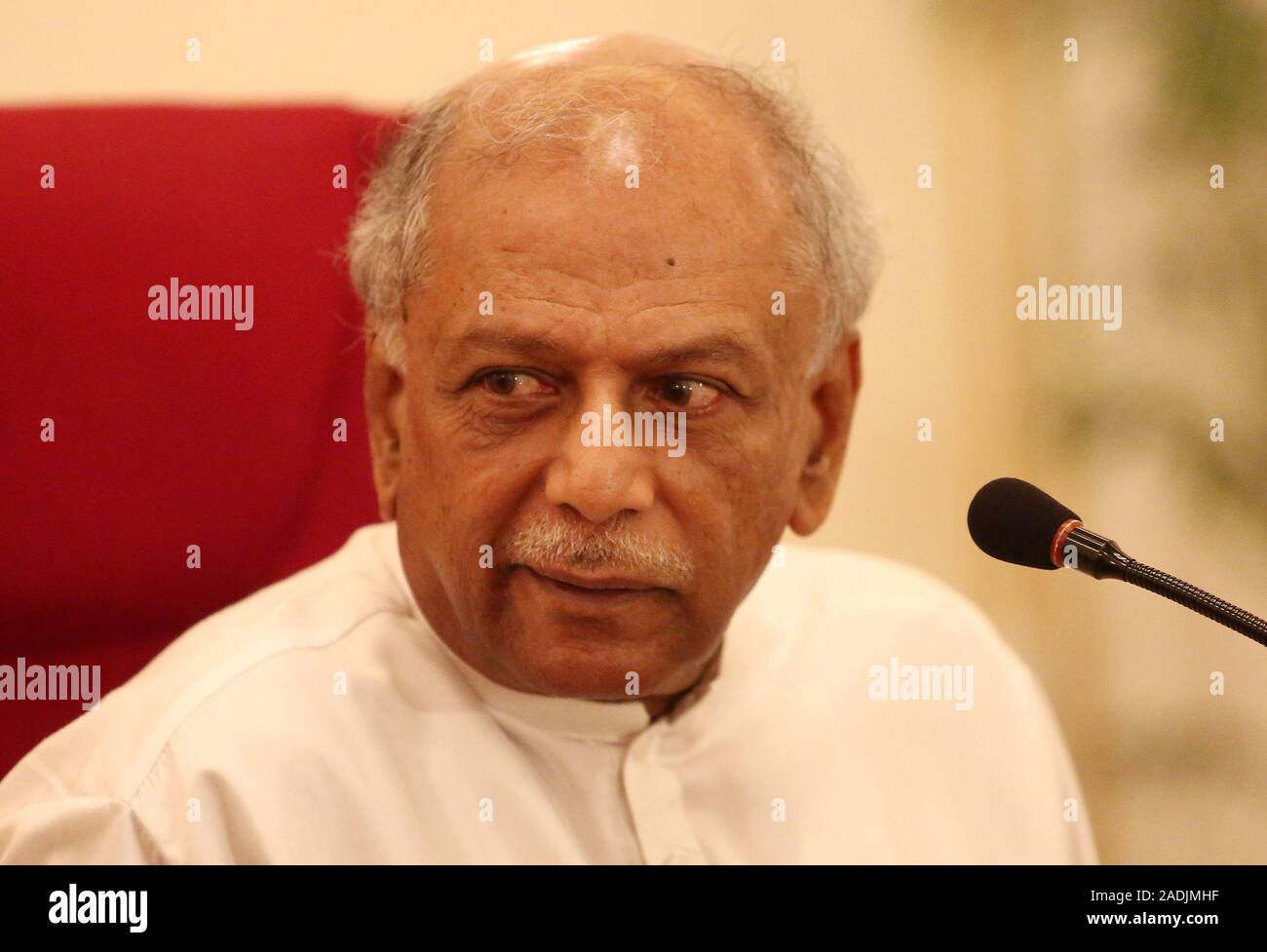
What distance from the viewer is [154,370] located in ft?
4.31

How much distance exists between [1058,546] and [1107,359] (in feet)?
4.48

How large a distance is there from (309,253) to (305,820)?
2.05 feet

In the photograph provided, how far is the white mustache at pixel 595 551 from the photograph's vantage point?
3.41ft

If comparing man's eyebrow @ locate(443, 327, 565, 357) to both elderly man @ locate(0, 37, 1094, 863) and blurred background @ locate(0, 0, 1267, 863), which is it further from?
blurred background @ locate(0, 0, 1267, 863)

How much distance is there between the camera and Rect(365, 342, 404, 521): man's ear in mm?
1211

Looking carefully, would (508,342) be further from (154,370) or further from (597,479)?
(154,370)

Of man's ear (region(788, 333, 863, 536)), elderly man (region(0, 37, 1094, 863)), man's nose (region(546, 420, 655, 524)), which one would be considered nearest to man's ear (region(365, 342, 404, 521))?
elderly man (region(0, 37, 1094, 863))

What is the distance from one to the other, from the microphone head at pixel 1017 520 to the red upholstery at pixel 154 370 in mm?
777

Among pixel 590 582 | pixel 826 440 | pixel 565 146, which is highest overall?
pixel 565 146

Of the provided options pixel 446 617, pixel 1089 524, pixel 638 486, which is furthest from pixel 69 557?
pixel 1089 524

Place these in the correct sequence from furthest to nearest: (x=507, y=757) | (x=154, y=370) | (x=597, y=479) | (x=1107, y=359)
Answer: (x=1107, y=359) → (x=154, y=370) → (x=507, y=757) → (x=597, y=479)

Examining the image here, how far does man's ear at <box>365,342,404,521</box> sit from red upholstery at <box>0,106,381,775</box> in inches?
8.2

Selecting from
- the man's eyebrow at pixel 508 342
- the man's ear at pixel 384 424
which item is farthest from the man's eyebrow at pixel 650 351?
the man's ear at pixel 384 424

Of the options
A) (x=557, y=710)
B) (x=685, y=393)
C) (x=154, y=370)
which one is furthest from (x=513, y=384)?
(x=154, y=370)
